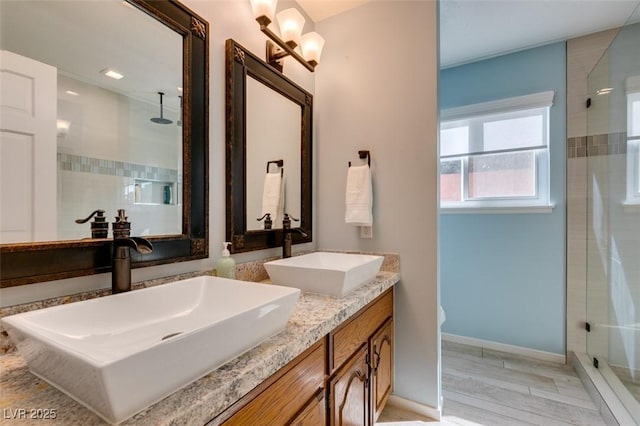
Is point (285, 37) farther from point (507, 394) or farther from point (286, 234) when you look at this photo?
point (507, 394)

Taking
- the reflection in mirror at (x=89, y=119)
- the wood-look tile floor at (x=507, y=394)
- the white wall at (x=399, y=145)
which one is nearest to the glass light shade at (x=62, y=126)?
the reflection in mirror at (x=89, y=119)

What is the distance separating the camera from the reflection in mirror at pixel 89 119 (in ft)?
2.50

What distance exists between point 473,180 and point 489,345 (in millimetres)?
1464

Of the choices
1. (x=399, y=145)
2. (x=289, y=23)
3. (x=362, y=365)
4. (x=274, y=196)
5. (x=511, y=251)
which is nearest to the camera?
(x=362, y=365)

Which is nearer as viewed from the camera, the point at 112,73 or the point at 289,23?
the point at 112,73

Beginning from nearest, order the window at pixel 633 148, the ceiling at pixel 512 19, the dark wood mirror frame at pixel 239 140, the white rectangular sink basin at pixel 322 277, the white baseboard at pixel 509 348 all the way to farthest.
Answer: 1. the white rectangular sink basin at pixel 322 277
2. the dark wood mirror frame at pixel 239 140
3. the window at pixel 633 148
4. the ceiling at pixel 512 19
5. the white baseboard at pixel 509 348

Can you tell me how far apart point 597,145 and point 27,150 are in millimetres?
3191

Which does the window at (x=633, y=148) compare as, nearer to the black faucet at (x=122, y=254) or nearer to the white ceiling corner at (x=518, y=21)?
the white ceiling corner at (x=518, y=21)

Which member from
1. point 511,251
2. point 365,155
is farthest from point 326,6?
point 511,251

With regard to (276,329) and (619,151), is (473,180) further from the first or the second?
(276,329)

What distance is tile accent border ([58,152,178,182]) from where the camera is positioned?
838 mm

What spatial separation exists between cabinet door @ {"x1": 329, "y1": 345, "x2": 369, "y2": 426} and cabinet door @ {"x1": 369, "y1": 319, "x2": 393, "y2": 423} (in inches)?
3.4

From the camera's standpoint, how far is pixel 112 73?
95 cm

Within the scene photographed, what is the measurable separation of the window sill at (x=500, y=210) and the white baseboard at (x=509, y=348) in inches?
44.7
